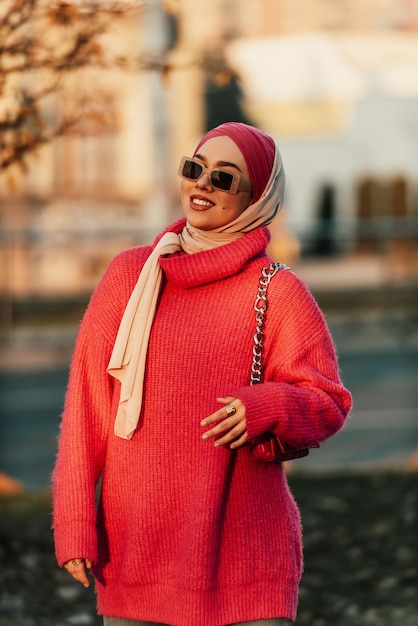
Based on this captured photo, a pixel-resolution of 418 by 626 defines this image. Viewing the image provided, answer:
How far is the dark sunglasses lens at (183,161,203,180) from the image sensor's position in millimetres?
3309

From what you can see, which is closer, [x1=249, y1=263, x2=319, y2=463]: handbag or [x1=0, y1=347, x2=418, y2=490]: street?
[x1=249, y1=263, x2=319, y2=463]: handbag

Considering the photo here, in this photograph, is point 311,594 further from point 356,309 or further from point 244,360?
point 356,309

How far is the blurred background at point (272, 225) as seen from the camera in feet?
20.2

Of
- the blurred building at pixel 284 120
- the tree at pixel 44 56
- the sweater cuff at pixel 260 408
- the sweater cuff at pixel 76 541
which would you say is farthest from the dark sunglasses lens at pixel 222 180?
the blurred building at pixel 284 120

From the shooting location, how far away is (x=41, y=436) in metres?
11.0

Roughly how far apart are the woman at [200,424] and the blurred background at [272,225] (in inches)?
90.3

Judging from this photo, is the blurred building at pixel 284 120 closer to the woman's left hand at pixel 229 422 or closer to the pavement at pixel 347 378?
the pavement at pixel 347 378

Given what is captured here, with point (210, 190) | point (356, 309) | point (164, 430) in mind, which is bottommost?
point (356, 309)

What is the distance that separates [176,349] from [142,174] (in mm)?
23640

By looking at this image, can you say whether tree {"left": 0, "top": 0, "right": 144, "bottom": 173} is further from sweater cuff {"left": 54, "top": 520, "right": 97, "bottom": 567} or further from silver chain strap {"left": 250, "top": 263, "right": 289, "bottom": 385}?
sweater cuff {"left": 54, "top": 520, "right": 97, "bottom": 567}

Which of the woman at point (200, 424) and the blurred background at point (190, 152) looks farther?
the blurred background at point (190, 152)

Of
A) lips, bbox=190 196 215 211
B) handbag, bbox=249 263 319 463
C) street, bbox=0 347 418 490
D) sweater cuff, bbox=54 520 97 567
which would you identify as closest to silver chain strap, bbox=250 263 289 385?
handbag, bbox=249 263 319 463

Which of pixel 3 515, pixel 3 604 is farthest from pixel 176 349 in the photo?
pixel 3 515

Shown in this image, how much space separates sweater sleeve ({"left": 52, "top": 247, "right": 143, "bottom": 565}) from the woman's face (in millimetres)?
246
